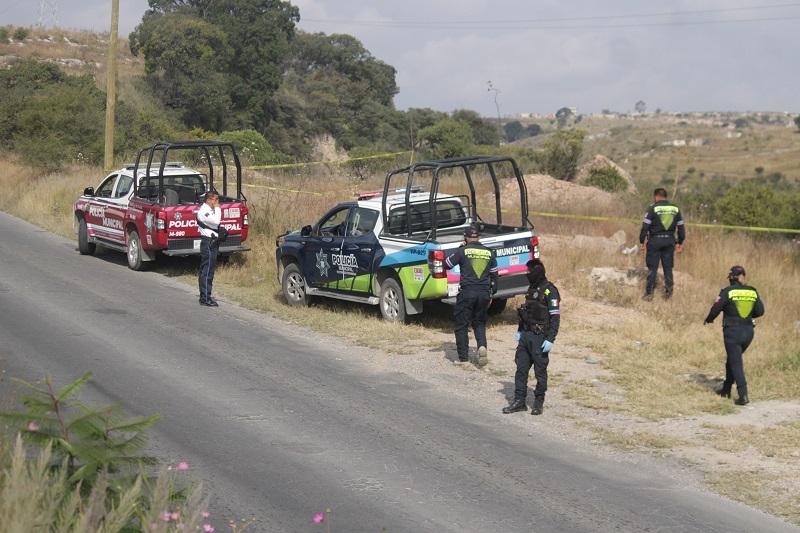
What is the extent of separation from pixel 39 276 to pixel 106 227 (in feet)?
7.98

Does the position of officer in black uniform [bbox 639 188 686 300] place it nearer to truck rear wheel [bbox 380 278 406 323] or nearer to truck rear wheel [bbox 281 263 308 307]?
truck rear wheel [bbox 380 278 406 323]

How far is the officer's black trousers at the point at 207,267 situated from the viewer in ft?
55.7

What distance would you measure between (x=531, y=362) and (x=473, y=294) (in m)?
2.09

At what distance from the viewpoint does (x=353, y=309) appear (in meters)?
16.8

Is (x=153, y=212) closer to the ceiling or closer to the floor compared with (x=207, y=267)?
closer to the ceiling

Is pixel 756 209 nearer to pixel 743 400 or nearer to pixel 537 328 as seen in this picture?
pixel 743 400

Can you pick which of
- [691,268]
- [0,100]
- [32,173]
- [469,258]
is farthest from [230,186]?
[0,100]

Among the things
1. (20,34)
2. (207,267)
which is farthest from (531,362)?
(20,34)

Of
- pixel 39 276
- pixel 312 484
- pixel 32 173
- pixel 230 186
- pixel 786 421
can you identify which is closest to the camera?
pixel 312 484

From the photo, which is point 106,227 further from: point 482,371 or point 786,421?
point 786,421

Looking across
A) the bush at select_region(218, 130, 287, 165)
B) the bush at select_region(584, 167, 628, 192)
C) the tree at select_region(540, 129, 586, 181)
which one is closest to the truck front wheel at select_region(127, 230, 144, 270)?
the bush at select_region(584, 167, 628, 192)

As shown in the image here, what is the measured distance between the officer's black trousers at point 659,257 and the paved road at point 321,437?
5.17 metres

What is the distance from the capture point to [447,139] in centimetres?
4203

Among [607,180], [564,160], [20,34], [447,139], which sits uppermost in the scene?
[20,34]
